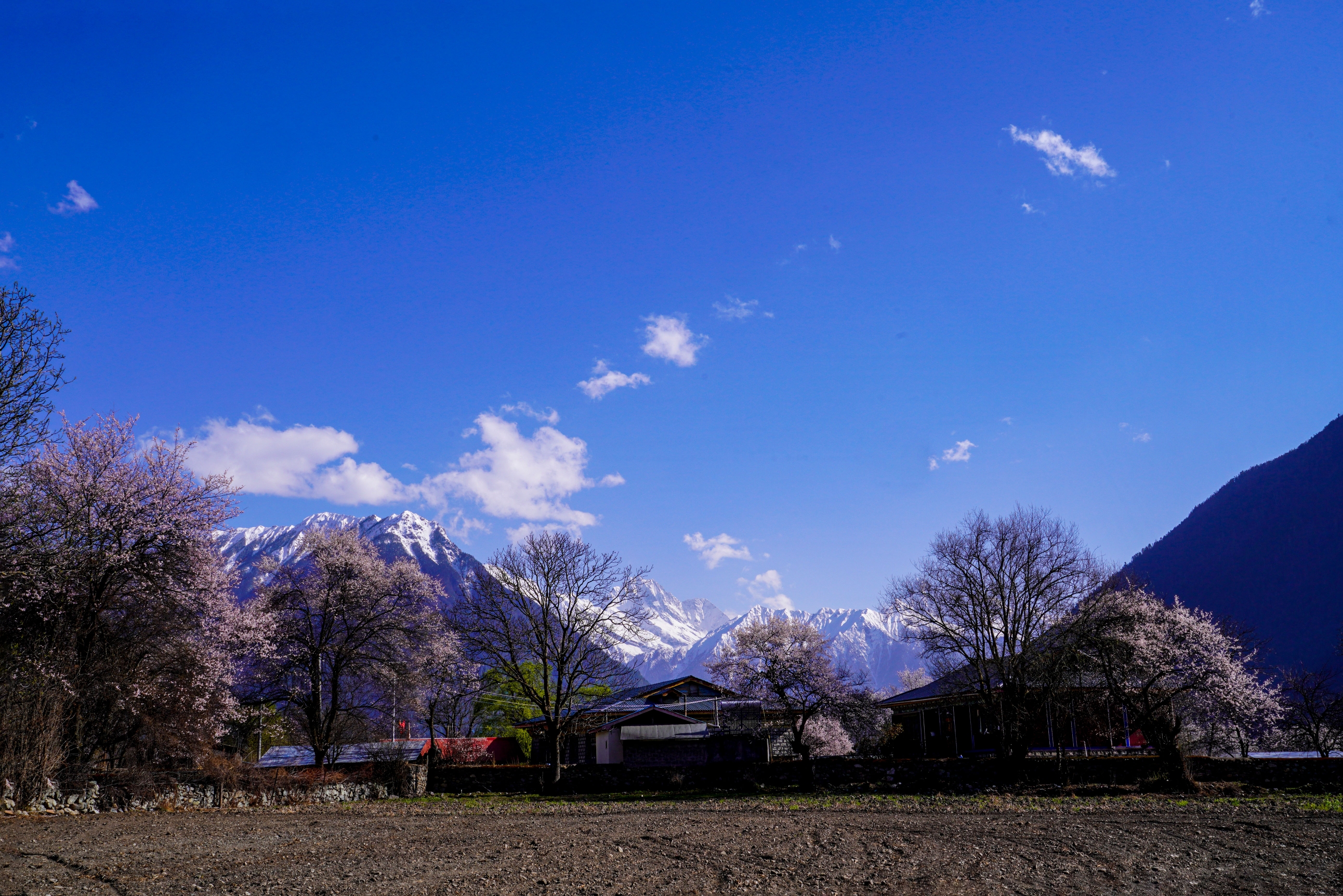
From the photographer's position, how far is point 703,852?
14594 millimetres

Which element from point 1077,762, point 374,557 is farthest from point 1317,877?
point 374,557

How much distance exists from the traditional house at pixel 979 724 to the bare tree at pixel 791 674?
18.1 ft

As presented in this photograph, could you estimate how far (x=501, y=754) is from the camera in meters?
67.1

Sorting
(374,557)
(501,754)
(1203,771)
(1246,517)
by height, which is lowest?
(501,754)

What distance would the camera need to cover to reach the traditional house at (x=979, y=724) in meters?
35.7

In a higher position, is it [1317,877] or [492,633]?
[492,633]

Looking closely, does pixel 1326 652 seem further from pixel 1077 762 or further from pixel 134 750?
pixel 134 750

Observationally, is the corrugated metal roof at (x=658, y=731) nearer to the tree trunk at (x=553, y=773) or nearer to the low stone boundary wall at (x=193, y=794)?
the tree trunk at (x=553, y=773)

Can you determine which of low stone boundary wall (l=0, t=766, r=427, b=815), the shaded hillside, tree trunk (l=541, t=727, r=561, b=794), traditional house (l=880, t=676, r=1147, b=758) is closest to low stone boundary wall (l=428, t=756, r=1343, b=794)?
tree trunk (l=541, t=727, r=561, b=794)

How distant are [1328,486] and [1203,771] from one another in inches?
6420

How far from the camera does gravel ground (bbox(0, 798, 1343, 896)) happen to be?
38.1ft

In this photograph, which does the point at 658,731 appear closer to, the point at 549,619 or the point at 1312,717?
the point at 549,619

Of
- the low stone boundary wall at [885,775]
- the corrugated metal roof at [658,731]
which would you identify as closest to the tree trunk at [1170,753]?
the low stone boundary wall at [885,775]

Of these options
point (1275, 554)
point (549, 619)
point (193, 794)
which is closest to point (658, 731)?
point (549, 619)
